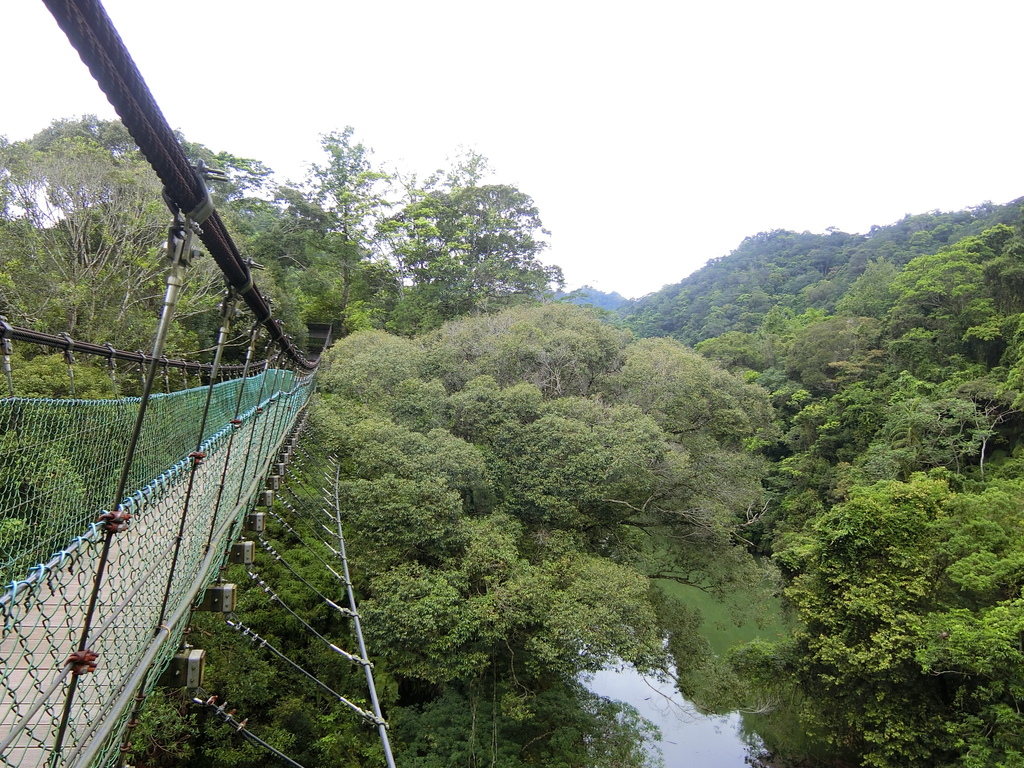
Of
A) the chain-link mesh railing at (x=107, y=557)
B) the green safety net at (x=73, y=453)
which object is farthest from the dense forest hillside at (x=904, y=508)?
the green safety net at (x=73, y=453)

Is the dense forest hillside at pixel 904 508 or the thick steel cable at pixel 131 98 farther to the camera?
the dense forest hillside at pixel 904 508

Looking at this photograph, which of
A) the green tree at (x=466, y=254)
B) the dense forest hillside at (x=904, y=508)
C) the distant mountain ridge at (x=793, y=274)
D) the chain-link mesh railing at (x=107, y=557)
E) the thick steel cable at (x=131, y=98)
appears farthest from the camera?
the distant mountain ridge at (x=793, y=274)

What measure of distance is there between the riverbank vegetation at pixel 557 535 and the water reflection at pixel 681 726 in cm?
72

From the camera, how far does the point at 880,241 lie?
24891 mm

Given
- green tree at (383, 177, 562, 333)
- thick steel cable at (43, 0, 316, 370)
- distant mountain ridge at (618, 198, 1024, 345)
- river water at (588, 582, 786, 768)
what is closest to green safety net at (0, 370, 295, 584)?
thick steel cable at (43, 0, 316, 370)

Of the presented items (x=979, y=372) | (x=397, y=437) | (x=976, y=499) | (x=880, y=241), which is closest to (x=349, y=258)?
(x=397, y=437)

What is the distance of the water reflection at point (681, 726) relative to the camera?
679 centimetres

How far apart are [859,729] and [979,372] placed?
827 cm

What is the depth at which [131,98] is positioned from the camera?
600 millimetres

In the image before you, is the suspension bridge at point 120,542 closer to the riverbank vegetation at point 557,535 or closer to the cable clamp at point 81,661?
the cable clamp at point 81,661

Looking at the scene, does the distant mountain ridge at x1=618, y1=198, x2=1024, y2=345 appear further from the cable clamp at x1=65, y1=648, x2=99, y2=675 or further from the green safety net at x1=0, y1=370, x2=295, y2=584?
the cable clamp at x1=65, y1=648, x2=99, y2=675

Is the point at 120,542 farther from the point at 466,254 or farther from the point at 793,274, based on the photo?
the point at 793,274

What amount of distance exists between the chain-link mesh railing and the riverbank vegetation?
3.83ft

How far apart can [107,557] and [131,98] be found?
74 cm
